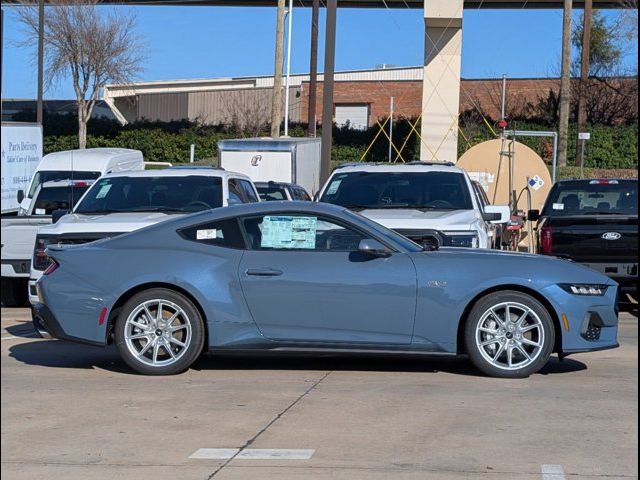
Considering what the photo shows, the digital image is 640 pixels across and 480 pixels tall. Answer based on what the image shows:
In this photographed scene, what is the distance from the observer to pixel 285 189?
68.0 ft

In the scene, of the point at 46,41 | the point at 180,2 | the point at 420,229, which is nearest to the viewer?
the point at 420,229

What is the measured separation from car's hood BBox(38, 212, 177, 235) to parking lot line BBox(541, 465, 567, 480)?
5.81 meters

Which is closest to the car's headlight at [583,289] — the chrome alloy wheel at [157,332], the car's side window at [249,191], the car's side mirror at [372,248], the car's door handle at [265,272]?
the car's side mirror at [372,248]

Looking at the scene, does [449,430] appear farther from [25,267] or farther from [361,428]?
[25,267]

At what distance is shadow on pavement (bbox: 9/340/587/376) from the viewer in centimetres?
950

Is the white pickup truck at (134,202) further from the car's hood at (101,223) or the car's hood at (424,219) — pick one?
the car's hood at (424,219)

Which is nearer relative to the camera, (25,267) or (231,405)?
(231,405)

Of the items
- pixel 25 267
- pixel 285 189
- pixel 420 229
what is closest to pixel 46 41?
pixel 285 189

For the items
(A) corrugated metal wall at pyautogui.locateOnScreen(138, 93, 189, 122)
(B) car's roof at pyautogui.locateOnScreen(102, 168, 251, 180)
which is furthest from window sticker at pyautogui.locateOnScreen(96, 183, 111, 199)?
(A) corrugated metal wall at pyautogui.locateOnScreen(138, 93, 189, 122)

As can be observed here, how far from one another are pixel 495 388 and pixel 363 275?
4.59ft

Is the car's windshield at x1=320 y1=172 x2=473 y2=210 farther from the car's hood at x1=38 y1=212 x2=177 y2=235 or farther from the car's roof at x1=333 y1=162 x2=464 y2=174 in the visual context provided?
the car's hood at x1=38 y1=212 x2=177 y2=235

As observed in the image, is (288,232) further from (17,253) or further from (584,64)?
(584,64)

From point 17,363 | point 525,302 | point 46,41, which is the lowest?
point 17,363

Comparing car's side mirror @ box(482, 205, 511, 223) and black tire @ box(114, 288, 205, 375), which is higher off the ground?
car's side mirror @ box(482, 205, 511, 223)
